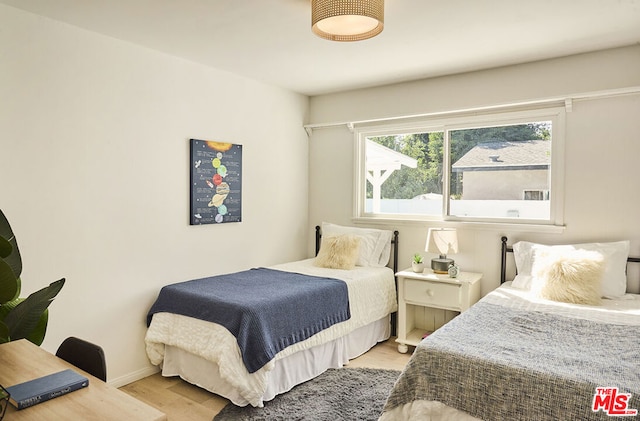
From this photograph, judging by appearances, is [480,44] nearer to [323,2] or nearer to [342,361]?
[323,2]

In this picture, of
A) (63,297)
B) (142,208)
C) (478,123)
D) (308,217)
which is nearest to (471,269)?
(478,123)

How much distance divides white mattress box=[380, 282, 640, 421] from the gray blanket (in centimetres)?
3

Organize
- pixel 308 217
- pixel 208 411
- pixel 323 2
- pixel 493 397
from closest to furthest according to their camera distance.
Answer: pixel 493 397
pixel 323 2
pixel 208 411
pixel 308 217

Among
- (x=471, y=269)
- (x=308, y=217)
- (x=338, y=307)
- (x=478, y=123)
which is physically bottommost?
(x=338, y=307)

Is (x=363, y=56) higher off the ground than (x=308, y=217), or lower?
higher

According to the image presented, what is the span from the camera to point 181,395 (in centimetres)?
294

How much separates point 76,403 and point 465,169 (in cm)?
350

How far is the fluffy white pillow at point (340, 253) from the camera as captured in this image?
396cm

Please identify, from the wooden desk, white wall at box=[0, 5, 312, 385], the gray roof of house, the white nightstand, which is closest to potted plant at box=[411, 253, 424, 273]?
the white nightstand

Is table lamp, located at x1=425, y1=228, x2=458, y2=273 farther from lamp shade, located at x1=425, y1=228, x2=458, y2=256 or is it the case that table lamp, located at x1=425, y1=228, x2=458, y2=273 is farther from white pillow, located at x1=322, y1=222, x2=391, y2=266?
white pillow, located at x1=322, y1=222, x2=391, y2=266

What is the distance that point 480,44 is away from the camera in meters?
3.08

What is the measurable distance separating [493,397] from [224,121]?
3022 mm

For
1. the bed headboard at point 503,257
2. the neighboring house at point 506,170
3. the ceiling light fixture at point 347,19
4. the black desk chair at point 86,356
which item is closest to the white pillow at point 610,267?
the bed headboard at point 503,257

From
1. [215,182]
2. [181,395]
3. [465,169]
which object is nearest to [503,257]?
[465,169]
